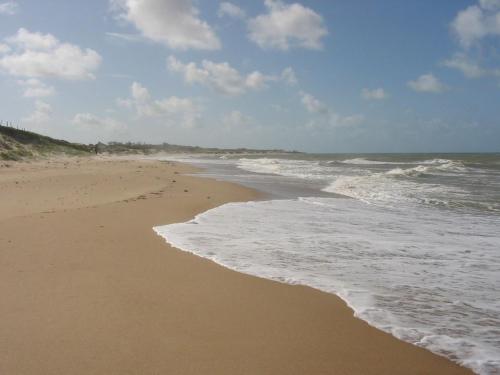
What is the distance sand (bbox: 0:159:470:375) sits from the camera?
110 inches

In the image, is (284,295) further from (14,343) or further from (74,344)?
(14,343)

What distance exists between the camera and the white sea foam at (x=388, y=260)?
3.52 meters

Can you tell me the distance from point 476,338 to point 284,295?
1709 millimetres

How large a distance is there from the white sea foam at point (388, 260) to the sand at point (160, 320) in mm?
293

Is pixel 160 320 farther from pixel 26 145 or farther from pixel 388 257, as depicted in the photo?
pixel 26 145

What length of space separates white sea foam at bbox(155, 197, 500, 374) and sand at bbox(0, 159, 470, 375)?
0.29 m

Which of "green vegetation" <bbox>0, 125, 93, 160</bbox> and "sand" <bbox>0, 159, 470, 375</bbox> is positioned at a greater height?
"green vegetation" <bbox>0, 125, 93, 160</bbox>

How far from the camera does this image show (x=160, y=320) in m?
3.41

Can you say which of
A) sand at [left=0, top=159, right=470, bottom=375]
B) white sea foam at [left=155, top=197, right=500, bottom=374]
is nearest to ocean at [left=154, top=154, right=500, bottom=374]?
white sea foam at [left=155, top=197, right=500, bottom=374]

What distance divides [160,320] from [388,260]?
11.3 feet

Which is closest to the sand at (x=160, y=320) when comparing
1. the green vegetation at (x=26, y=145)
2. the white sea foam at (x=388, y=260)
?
the white sea foam at (x=388, y=260)

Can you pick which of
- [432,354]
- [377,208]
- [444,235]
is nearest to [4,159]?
[377,208]

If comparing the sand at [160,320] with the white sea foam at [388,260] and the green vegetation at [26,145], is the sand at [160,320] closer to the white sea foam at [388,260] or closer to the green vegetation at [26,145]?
the white sea foam at [388,260]

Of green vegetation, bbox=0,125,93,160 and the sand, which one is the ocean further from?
green vegetation, bbox=0,125,93,160
